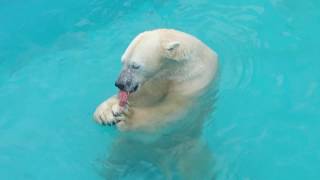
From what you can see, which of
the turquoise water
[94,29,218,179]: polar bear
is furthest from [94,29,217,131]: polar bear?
the turquoise water

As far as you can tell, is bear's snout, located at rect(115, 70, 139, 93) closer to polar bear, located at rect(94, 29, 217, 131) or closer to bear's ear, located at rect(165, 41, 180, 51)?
polar bear, located at rect(94, 29, 217, 131)

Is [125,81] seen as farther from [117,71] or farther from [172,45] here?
[117,71]

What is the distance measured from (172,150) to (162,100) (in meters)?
0.31

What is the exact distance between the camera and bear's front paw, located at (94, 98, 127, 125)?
12.2 feet

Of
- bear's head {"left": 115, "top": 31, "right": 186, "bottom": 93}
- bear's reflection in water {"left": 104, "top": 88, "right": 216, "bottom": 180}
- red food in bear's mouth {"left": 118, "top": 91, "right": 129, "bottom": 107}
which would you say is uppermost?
bear's head {"left": 115, "top": 31, "right": 186, "bottom": 93}

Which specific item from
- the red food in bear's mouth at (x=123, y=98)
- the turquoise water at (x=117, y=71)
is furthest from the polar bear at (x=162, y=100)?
the turquoise water at (x=117, y=71)

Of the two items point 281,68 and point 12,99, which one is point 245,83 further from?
point 12,99

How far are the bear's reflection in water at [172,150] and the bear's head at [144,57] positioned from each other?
0.98ft

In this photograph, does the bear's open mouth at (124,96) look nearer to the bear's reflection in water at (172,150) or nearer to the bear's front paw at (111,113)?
the bear's front paw at (111,113)

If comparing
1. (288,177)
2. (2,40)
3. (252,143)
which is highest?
(2,40)

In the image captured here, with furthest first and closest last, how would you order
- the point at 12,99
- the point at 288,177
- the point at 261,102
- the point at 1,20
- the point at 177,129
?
the point at 1,20
the point at 12,99
the point at 261,102
the point at 288,177
the point at 177,129

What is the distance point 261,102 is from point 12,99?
5.98ft

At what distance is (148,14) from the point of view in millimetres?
5605

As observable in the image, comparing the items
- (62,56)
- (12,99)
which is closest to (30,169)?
(12,99)
